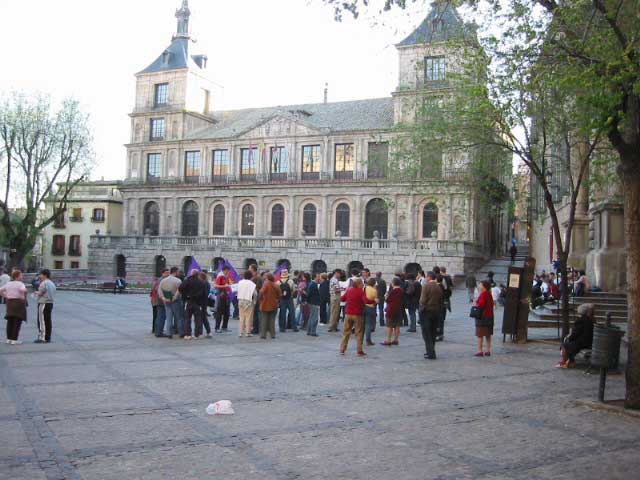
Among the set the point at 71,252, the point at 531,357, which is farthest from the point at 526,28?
A: the point at 71,252

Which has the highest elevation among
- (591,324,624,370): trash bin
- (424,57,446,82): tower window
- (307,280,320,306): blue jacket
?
(424,57,446,82): tower window

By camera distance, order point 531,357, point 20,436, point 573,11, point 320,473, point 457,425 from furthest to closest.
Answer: point 531,357, point 573,11, point 457,425, point 20,436, point 320,473

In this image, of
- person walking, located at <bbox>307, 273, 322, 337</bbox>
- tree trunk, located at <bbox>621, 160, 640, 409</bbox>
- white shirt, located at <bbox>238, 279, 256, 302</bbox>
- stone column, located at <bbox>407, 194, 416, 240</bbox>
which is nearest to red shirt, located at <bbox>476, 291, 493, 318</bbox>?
tree trunk, located at <bbox>621, 160, 640, 409</bbox>

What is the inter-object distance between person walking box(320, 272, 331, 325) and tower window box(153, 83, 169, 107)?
142 feet

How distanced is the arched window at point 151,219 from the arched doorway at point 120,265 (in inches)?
143

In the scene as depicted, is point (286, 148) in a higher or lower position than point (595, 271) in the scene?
higher

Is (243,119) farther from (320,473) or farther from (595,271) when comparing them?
(320,473)

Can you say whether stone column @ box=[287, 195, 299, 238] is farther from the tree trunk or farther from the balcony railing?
the tree trunk

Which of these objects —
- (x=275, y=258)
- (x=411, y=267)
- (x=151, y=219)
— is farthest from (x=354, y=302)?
(x=151, y=219)

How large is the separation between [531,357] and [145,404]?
845 cm

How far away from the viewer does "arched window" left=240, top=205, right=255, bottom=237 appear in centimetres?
5341

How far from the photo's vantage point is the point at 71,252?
62.2 metres

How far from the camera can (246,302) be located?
16172mm

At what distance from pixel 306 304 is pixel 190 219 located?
39.9 m
